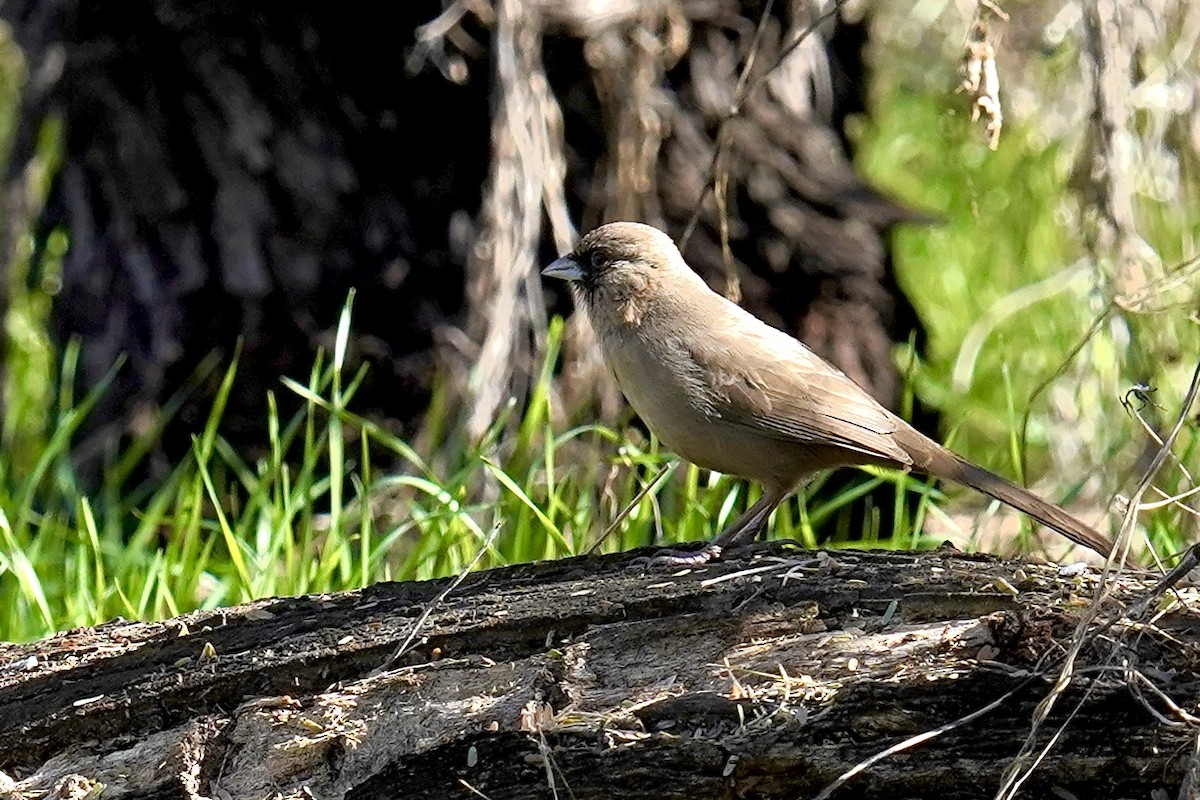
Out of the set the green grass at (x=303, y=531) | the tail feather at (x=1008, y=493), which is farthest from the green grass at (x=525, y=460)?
the tail feather at (x=1008, y=493)

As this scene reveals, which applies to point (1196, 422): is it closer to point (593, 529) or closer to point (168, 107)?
point (593, 529)

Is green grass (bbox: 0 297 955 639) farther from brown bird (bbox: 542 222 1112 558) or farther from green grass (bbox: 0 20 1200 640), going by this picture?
brown bird (bbox: 542 222 1112 558)

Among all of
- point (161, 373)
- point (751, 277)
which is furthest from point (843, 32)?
point (161, 373)

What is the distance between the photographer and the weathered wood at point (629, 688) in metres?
2.60

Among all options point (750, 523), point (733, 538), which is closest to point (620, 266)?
point (750, 523)

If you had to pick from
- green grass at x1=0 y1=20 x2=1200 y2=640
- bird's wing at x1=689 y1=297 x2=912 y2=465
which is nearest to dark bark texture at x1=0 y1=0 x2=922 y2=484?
green grass at x1=0 y1=20 x2=1200 y2=640

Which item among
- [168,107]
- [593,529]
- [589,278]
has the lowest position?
[593,529]

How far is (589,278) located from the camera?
474 centimetres

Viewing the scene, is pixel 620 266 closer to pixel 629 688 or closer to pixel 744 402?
pixel 744 402

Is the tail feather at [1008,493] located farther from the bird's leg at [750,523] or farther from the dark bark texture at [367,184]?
the dark bark texture at [367,184]

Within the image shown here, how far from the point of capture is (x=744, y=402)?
430cm

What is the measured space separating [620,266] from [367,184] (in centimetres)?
176

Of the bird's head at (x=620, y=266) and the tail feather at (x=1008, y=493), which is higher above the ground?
the bird's head at (x=620, y=266)

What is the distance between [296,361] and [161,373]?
528mm
